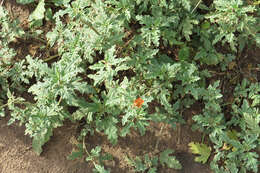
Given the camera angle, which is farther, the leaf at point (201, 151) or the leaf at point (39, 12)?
the leaf at point (39, 12)

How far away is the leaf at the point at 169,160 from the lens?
12.4ft

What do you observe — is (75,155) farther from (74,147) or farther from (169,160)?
(169,160)

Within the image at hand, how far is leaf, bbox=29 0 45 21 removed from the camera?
406 centimetres

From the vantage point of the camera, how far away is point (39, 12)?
161 inches

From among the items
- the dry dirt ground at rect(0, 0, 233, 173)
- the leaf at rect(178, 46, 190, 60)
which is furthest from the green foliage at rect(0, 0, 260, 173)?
the dry dirt ground at rect(0, 0, 233, 173)

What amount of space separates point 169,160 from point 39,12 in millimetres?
2560

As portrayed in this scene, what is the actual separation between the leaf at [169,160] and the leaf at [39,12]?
239cm

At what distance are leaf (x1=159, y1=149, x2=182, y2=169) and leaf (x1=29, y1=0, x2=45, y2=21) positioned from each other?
239 cm

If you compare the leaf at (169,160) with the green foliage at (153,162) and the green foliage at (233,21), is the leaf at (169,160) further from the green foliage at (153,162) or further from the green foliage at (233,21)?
the green foliage at (233,21)

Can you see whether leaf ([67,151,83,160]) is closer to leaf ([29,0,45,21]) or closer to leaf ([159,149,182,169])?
leaf ([159,149,182,169])

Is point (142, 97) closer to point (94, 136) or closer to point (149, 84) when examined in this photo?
point (149, 84)

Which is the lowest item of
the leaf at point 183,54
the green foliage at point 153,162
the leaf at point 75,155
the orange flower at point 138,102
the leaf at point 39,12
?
the green foliage at point 153,162

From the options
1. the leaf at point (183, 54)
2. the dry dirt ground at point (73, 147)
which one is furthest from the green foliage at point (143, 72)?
the dry dirt ground at point (73, 147)

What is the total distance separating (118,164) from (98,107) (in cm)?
86
